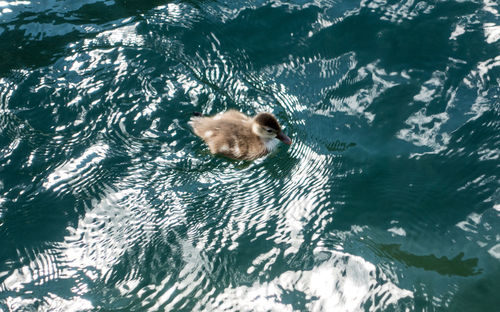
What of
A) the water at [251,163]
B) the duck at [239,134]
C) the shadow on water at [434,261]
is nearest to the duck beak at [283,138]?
the duck at [239,134]

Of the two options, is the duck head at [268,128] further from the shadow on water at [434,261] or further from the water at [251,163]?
the shadow on water at [434,261]

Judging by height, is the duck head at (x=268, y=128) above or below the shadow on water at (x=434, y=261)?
above

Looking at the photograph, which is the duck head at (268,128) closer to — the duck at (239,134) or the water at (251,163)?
the duck at (239,134)

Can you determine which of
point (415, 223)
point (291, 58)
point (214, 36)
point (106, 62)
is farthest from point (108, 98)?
point (415, 223)

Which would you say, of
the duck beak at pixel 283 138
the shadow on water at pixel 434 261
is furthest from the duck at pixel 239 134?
the shadow on water at pixel 434 261

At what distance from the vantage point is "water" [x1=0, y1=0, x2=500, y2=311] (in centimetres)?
278

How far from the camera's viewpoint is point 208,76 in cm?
384

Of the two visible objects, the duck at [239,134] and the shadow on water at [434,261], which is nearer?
the shadow on water at [434,261]

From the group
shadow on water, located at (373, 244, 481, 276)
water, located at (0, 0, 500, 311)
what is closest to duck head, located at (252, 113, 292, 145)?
water, located at (0, 0, 500, 311)

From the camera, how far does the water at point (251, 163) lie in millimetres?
2783

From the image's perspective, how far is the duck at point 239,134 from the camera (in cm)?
343

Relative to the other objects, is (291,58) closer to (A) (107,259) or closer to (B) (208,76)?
(B) (208,76)

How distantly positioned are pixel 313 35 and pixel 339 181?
151cm

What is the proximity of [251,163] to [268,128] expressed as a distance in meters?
0.32
